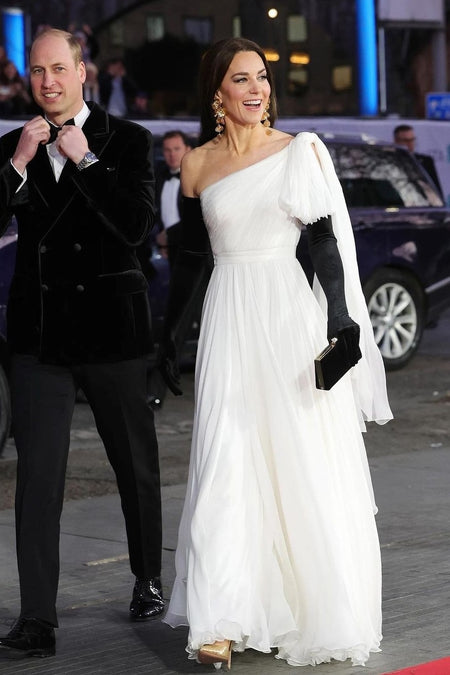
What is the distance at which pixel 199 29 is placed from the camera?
85.6 feet

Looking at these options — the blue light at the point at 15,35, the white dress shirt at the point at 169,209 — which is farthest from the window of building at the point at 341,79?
the white dress shirt at the point at 169,209

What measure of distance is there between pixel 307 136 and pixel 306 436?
38.4 inches

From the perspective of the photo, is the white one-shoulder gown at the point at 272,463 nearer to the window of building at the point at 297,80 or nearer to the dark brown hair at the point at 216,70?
the dark brown hair at the point at 216,70

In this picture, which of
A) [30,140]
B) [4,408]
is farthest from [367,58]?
[30,140]

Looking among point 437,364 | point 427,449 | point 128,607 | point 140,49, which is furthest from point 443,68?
point 128,607

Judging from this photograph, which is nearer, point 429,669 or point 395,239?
point 429,669

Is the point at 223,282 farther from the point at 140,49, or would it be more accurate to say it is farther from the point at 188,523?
the point at 140,49

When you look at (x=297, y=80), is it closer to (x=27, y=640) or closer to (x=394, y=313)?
(x=394, y=313)

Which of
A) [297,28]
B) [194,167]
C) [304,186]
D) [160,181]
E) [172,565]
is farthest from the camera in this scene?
[297,28]

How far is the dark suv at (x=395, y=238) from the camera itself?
1351cm

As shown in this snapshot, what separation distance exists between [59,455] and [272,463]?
2.53ft

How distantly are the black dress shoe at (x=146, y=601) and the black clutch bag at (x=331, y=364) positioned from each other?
1205 millimetres

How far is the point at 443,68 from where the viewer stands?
3077cm

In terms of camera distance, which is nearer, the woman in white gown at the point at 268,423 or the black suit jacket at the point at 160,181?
the woman in white gown at the point at 268,423
